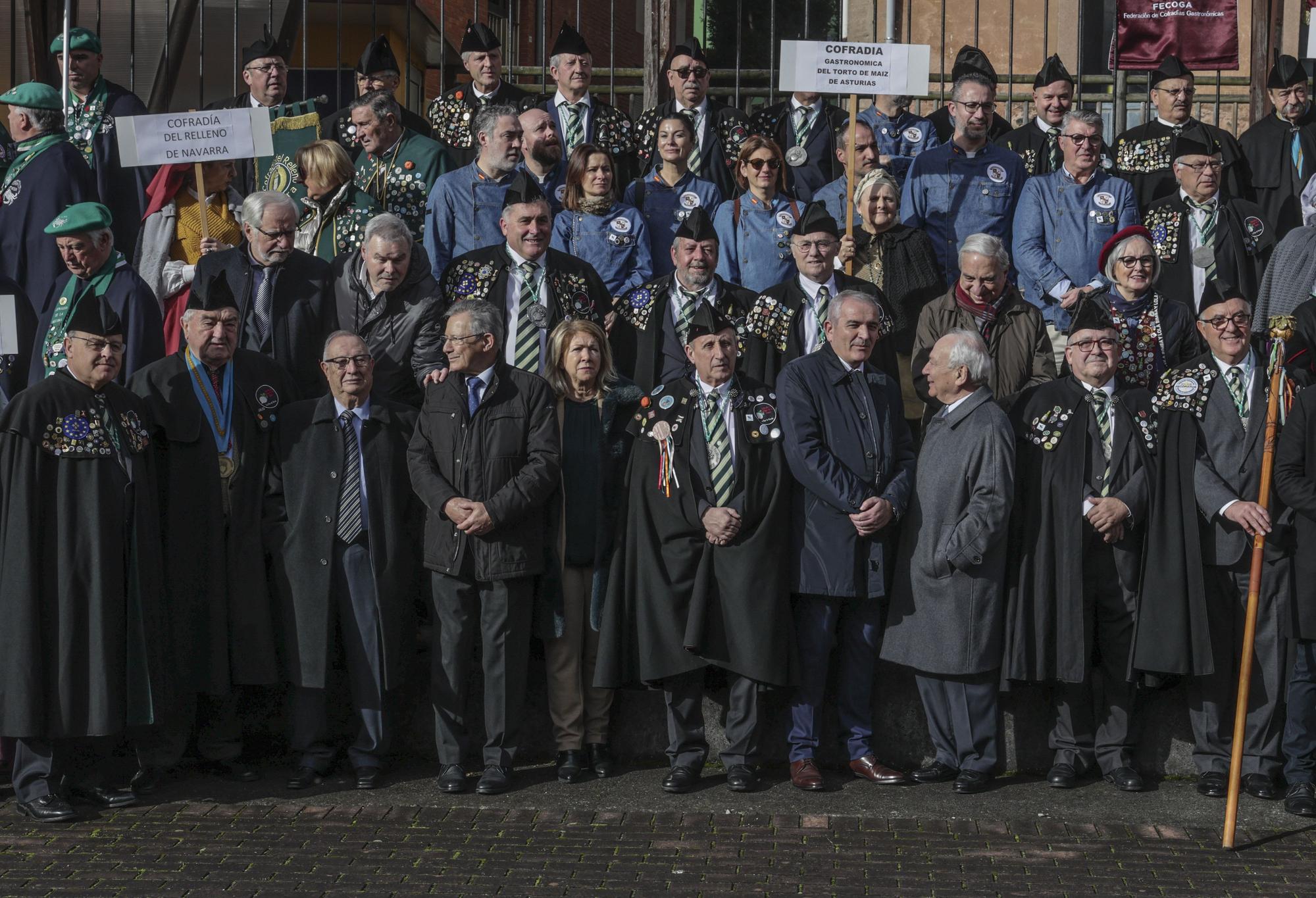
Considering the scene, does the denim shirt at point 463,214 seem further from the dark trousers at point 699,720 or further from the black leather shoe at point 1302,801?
the black leather shoe at point 1302,801

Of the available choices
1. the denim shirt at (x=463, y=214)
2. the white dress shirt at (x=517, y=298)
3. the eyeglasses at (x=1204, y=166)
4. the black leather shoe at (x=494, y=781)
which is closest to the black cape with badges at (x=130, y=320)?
the denim shirt at (x=463, y=214)

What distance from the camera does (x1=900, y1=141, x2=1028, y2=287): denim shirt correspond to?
33.2 feet

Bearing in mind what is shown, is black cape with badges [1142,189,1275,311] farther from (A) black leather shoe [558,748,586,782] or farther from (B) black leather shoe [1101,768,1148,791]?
(A) black leather shoe [558,748,586,782]

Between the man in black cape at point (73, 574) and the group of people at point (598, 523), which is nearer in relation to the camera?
the man in black cape at point (73, 574)

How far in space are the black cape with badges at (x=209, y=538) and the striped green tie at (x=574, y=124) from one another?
3.17 m

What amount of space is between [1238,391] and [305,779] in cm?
438

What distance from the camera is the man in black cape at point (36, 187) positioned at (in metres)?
9.62

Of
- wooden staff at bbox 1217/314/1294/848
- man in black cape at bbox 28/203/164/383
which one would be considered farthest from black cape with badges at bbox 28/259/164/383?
wooden staff at bbox 1217/314/1294/848

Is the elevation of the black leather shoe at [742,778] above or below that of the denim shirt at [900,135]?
below

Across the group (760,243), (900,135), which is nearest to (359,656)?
(760,243)

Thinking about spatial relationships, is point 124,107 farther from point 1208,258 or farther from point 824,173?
point 1208,258

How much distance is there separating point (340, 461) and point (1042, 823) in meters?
3.31

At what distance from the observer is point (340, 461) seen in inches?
321

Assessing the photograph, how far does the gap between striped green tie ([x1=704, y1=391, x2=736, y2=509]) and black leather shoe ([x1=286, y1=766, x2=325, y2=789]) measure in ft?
6.81
